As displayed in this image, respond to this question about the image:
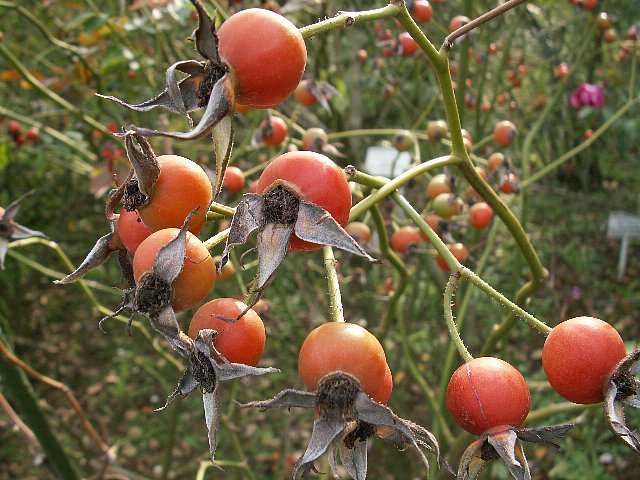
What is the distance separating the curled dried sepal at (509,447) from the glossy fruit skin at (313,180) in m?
0.31

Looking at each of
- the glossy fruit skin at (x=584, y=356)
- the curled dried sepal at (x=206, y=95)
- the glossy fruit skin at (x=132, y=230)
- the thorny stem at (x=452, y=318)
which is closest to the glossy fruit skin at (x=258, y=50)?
the curled dried sepal at (x=206, y=95)

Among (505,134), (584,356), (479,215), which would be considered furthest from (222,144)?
(505,134)

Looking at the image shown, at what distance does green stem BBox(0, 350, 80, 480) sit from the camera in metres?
1.43

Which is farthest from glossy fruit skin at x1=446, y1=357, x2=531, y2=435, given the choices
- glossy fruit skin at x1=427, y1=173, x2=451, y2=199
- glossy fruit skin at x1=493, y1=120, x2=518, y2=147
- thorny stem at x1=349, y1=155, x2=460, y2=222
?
glossy fruit skin at x1=493, y1=120, x2=518, y2=147

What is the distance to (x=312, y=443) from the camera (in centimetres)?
66

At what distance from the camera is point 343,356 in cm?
66

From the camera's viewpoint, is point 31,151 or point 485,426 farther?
point 31,151

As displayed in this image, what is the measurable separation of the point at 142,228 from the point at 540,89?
3.87 meters

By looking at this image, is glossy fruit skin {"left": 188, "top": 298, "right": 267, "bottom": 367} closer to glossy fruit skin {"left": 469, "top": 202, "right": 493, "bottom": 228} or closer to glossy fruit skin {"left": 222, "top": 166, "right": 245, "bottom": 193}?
glossy fruit skin {"left": 222, "top": 166, "right": 245, "bottom": 193}

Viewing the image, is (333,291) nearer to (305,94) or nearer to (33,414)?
(33,414)

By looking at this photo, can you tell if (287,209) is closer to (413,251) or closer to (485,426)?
(485,426)

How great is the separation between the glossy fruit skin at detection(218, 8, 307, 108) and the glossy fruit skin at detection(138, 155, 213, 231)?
0.13 meters

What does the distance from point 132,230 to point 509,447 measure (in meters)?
0.51

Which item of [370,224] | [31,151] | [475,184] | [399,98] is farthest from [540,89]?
[475,184]
